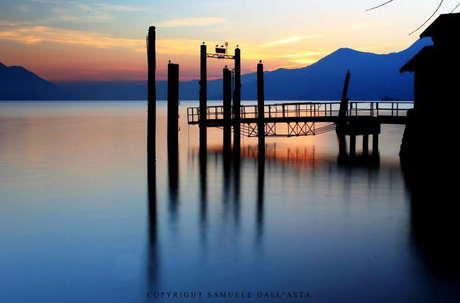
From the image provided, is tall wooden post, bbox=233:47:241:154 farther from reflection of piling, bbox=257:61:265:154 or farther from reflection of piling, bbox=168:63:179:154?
reflection of piling, bbox=168:63:179:154

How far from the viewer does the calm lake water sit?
10.1 m

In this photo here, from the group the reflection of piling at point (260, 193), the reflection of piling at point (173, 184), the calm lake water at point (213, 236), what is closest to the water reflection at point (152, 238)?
Result: the calm lake water at point (213, 236)

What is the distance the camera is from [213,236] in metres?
14.1

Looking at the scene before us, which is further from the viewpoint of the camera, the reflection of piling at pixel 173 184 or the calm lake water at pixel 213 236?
the reflection of piling at pixel 173 184

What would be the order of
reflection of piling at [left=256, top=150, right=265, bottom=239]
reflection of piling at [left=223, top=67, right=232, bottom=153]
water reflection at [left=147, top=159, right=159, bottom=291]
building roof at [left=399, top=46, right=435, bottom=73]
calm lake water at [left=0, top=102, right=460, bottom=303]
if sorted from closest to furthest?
calm lake water at [left=0, top=102, right=460, bottom=303], water reflection at [left=147, top=159, right=159, bottom=291], reflection of piling at [left=256, top=150, right=265, bottom=239], building roof at [left=399, top=46, right=435, bottom=73], reflection of piling at [left=223, top=67, right=232, bottom=153]

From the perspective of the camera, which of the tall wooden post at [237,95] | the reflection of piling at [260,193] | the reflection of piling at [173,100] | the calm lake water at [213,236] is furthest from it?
the reflection of piling at [173,100]

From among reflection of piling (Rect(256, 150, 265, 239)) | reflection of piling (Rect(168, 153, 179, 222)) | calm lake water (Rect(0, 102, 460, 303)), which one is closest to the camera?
calm lake water (Rect(0, 102, 460, 303))

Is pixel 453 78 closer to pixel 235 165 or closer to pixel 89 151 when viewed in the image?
pixel 235 165

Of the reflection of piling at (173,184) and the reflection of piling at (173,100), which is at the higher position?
the reflection of piling at (173,100)

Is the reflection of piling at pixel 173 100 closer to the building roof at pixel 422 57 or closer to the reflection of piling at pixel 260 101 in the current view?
the reflection of piling at pixel 260 101

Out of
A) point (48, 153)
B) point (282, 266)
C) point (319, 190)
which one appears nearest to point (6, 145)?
point (48, 153)

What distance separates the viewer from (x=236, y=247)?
42.6ft

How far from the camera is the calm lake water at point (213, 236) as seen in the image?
397 inches

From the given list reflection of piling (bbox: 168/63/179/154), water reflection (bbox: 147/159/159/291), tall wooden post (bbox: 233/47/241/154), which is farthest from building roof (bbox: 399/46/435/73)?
water reflection (bbox: 147/159/159/291)
